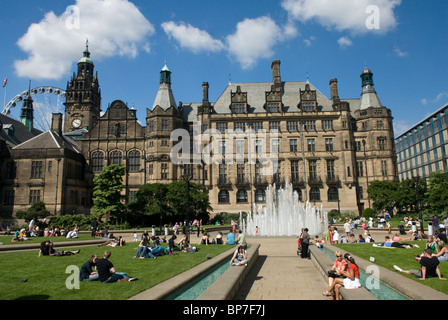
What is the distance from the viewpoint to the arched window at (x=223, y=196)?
186 feet

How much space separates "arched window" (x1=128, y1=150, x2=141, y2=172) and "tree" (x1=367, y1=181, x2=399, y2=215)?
40.7 meters

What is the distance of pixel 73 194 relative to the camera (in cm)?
5200

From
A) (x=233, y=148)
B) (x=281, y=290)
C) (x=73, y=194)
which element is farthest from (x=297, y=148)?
(x=281, y=290)

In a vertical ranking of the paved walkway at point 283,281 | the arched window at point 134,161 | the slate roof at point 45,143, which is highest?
the slate roof at point 45,143

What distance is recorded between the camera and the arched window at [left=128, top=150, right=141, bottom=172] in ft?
187

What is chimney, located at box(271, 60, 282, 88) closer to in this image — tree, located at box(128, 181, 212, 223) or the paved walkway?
tree, located at box(128, 181, 212, 223)

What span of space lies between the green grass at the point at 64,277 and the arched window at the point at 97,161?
1702 inches

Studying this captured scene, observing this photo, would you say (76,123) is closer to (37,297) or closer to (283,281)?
(37,297)

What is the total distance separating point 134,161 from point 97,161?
6834 millimetres

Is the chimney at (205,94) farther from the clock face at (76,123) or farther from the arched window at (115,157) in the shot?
the clock face at (76,123)

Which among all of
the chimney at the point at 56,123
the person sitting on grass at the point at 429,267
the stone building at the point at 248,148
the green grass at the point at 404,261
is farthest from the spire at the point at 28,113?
the person sitting on grass at the point at 429,267

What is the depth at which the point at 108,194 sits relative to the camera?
4303 centimetres

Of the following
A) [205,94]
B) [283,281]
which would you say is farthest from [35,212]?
[283,281]

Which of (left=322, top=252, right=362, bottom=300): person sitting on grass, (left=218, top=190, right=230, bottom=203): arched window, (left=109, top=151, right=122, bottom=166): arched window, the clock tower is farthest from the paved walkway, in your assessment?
the clock tower
